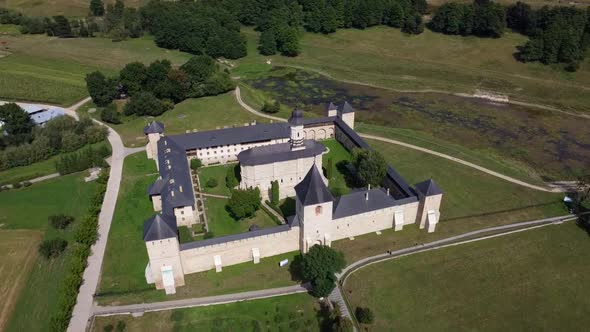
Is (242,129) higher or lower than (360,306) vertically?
higher

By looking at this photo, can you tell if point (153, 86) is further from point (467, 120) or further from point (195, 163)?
point (467, 120)

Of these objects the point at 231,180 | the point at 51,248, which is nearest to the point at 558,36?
the point at 231,180

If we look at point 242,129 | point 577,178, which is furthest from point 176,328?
point 577,178

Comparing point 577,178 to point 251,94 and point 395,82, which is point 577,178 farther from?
point 251,94

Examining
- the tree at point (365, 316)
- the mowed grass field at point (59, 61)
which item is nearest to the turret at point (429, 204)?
the tree at point (365, 316)

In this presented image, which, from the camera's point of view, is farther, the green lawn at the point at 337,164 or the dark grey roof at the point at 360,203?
the green lawn at the point at 337,164

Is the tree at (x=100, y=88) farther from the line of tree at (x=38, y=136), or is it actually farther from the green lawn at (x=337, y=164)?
the green lawn at (x=337, y=164)
